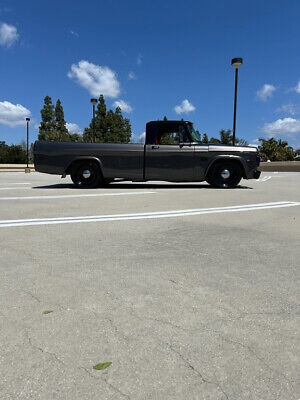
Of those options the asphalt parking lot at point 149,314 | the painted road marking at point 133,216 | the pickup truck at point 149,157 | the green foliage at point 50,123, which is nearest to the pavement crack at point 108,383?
the asphalt parking lot at point 149,314

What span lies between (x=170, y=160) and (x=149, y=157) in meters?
0.65

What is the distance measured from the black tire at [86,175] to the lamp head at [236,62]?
10.6 meters

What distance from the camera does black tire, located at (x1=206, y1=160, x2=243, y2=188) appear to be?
960 cm

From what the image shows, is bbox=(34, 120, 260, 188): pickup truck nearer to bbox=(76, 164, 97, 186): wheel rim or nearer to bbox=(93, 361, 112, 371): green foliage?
bbox=(76, 164, 97, 186): wheel rim

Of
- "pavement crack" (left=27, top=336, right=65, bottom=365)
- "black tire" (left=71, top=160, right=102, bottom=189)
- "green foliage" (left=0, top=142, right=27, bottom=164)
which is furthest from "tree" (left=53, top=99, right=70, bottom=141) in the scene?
"pavement crack" (left=27, top=336, right=65, bottom=365)

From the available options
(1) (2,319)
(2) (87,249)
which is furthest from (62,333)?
(2) (87,249)

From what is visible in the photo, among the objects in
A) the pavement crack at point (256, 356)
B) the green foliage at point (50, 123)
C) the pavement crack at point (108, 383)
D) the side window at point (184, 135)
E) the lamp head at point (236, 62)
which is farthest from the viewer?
the green foliage at point (50, 123)

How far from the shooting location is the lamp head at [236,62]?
51.1 ft

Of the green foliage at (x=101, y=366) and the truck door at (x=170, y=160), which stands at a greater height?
the truck door at (x=170, y=160)

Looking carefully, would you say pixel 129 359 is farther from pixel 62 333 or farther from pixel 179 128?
pixel 179 128

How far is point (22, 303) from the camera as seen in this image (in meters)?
2.06

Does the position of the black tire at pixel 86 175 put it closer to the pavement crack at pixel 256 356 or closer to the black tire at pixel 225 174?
the black tire at pixel 225 174

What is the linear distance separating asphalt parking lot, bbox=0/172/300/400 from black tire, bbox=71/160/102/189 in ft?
18.0

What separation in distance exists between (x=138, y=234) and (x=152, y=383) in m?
2.61
